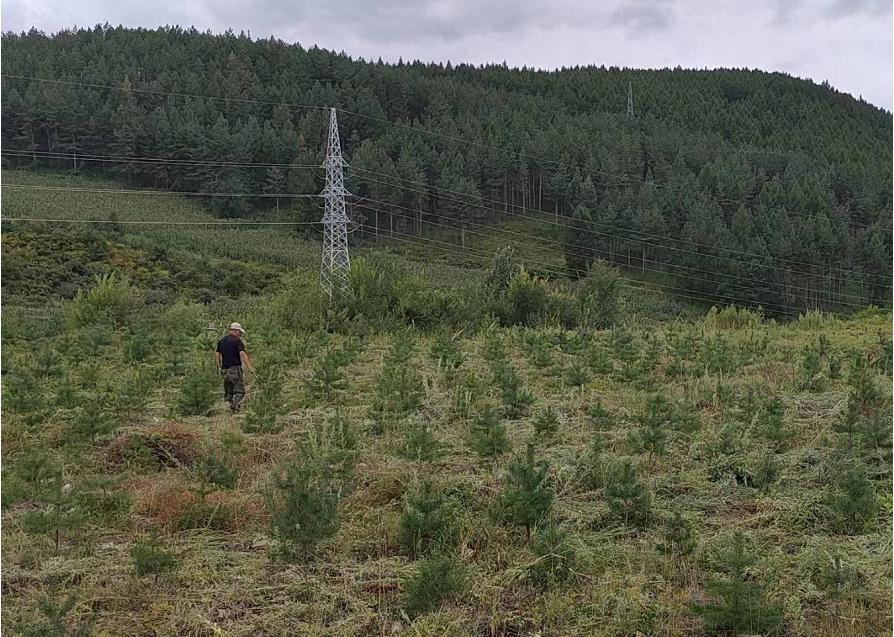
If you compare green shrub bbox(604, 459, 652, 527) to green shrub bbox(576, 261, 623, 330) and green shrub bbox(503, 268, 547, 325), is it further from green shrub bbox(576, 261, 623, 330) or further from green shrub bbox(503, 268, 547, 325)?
green shrub bbox(576, 261, 623, 330)

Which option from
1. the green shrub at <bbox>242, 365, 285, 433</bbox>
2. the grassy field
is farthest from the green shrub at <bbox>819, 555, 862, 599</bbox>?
the green shrub at <bbox>242, 365, 285, 433</bbox>

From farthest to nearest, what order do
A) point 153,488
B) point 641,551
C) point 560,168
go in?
point 560,168 → point 153,488 → point 641,551

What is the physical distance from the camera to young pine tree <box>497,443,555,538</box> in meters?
4.99

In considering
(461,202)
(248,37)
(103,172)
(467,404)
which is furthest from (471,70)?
(467,404)

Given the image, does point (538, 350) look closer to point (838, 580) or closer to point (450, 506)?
point (450, 506)

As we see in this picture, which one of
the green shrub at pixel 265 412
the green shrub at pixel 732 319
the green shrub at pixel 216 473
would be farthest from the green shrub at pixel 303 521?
the green shrub at pixel 732 319

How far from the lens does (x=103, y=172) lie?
69.8 metres

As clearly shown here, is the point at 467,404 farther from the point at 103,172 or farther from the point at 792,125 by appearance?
the point at 792,125

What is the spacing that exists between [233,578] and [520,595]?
5.93 feet

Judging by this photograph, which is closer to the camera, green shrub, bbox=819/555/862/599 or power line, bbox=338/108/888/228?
green shrub, bbox=819/555/862/599

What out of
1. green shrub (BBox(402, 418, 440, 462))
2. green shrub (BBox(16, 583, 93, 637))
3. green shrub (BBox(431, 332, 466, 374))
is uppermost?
green shrub (BBox(431, 332, 466, 374))

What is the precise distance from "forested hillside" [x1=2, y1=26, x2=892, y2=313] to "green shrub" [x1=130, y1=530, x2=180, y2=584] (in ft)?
171

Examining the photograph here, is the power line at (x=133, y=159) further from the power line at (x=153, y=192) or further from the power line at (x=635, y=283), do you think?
the power line at (x=635, y=283)

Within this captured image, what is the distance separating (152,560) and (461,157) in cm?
6988
